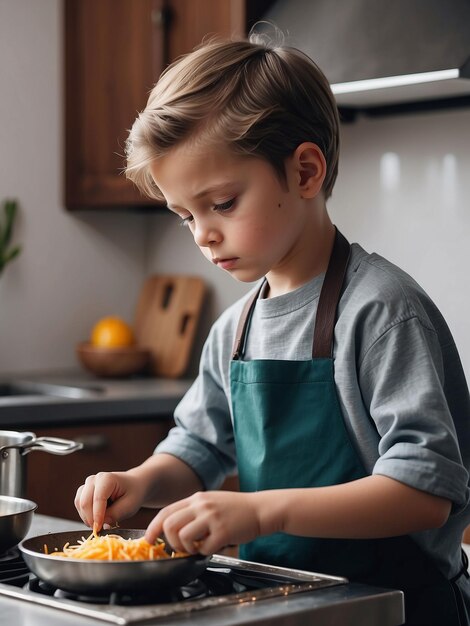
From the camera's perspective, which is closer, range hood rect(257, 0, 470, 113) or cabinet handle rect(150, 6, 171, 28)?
range hood rect(257, 0, 470, 113)

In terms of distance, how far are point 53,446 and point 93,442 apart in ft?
3.85

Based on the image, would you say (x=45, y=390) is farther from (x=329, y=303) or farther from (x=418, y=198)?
(x=329, y=303)

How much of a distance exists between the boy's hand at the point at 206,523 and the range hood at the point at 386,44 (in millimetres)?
1177

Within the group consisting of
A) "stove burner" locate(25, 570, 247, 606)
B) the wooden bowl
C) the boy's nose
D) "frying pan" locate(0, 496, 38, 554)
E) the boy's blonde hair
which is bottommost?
the wooden bowl

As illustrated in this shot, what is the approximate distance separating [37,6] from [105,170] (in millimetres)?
507

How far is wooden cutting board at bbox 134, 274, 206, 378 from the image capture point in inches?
119

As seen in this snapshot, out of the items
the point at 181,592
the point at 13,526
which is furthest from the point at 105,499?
the point at 181,592

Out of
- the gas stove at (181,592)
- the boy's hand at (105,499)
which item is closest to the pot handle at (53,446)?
the boy's hand at (105,499)

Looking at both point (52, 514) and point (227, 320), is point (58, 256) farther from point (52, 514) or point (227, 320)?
point (227, 320)

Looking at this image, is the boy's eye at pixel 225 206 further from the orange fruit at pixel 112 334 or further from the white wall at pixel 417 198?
the orange fruit at pixel 112 334

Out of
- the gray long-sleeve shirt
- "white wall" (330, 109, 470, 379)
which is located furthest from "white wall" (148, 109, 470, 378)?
the gray long-sleeve shirt

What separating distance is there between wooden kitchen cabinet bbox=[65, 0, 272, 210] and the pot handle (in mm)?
1557

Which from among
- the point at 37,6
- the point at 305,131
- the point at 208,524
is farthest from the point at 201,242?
the point at 37,6

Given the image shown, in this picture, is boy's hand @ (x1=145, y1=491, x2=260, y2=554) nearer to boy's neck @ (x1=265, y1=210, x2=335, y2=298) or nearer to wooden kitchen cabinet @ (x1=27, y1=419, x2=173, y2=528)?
boy's neck @ (x1=265, y1=210, x2=335, y2=298)
